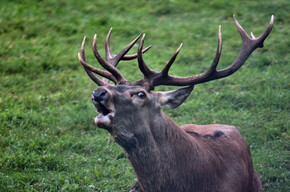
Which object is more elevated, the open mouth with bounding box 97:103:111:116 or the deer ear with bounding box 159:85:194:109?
the open mouth with bounding box 97:103:111:116

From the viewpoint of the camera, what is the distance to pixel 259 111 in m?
7.98

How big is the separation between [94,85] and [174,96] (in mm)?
4140

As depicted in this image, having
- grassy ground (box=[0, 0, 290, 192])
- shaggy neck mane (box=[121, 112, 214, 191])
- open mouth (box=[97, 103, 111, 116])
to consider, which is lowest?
grassy ground (box=[0, 0, 290, 192])

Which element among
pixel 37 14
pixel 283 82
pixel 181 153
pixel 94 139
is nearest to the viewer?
pixel 181 153

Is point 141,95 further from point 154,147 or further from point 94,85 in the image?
point 94,85

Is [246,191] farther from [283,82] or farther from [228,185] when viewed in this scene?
[283,82]

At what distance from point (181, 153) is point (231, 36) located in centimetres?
602

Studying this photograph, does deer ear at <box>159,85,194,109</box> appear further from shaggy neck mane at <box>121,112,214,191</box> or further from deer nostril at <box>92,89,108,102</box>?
deer nostril at <box>92,89,108,102</box>

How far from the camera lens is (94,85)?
29.8 feet

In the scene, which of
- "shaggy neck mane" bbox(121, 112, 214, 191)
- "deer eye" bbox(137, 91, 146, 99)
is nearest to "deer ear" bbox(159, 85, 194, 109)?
"shaggy neck mane" bbox(121, 112, 214, 191)

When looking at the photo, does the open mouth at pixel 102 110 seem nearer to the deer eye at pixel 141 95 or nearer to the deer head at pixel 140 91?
the deer head at pixel 140 91

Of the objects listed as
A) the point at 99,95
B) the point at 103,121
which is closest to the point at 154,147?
the point at 103,121

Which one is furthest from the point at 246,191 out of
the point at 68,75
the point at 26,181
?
the point at 68,75

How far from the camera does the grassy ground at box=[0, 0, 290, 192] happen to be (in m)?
6.61
